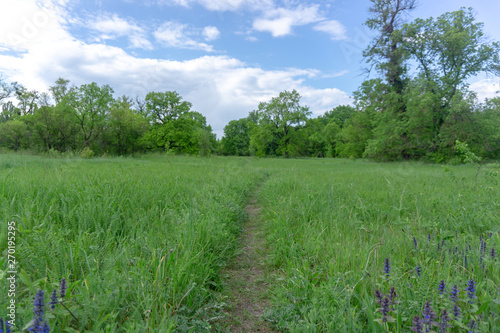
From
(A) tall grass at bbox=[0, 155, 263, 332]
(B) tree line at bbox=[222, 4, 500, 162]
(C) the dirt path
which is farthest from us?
(B) tree line at bbox=[222, 4, 500, 162]

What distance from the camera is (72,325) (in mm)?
1443

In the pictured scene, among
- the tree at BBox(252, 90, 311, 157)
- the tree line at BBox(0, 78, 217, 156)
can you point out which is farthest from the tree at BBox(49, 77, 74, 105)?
the tree at BBox(252, 90, 311, 157)

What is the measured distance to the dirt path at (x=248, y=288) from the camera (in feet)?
6.71

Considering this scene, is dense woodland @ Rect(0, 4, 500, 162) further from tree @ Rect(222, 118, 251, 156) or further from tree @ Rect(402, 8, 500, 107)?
tree @ Rect(222, 118, 251, 156)

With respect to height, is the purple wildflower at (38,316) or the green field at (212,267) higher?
the purple wildflower at (38,316)

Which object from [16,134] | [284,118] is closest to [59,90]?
[16,134]

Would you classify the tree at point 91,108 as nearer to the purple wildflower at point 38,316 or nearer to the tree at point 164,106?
the tree at point 164,106

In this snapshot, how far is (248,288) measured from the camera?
8.52ft

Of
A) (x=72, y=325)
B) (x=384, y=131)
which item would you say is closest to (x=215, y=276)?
(x=72, y=325)

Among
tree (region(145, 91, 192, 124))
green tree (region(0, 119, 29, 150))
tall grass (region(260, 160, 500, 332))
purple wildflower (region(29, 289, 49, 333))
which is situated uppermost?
tree (region(145, 91, 192, 124))

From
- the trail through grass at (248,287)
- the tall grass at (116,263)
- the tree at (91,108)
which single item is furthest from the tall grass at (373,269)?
the tree at (91,108)

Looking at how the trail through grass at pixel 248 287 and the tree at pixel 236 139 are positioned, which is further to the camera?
the tree at pixel 236 139

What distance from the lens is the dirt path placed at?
2045 mm

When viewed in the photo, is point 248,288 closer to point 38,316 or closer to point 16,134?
point 38,316
